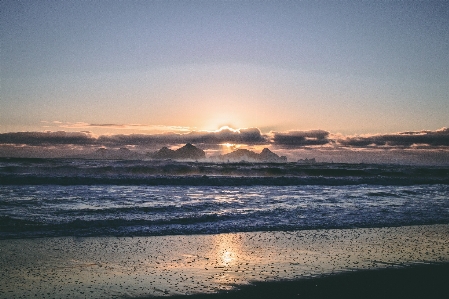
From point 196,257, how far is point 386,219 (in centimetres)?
853

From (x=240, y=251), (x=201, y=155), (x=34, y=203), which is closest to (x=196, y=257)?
(x=240, y=251)

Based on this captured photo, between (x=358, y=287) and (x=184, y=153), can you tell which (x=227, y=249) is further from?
(x=184, y=153)

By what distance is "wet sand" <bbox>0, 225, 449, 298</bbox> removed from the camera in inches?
244

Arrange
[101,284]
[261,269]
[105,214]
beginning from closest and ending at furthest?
[101,284], [261,269], [105,214]

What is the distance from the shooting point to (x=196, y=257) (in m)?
7.96

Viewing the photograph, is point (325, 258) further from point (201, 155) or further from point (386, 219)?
point (201, 155)

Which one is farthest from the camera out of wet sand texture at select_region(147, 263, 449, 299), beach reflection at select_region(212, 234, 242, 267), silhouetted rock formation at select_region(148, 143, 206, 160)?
silhouetted rock formation at select_region(148, 143, 206, 160)

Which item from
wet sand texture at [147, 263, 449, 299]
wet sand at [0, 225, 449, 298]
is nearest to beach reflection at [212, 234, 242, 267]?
wet sand at [0, 225, 449, 298]

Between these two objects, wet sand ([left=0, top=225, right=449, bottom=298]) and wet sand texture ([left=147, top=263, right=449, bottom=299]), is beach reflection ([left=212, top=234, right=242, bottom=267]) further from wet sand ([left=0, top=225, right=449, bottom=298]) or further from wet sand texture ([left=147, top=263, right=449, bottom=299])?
wet sand texture ([left=147, top=263, right=449, bottom=299])

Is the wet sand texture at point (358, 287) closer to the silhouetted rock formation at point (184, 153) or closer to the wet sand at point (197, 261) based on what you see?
the wet sand at point (197, 261)

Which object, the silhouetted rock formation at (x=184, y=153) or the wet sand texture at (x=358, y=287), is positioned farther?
the silhouetted rock formation at (x=184, y=153)

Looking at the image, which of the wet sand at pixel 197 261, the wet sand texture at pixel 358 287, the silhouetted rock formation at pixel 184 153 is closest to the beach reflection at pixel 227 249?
the wet sand at pixel 197 261

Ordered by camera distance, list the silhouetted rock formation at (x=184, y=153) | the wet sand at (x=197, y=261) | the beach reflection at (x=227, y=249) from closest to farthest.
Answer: the wet sand at (x=197, y=261) → the beach reflection at (x=227, y=249) → the silhouetted rock formation at (x=184, y=153)

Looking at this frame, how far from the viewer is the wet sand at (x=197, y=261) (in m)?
6.20
